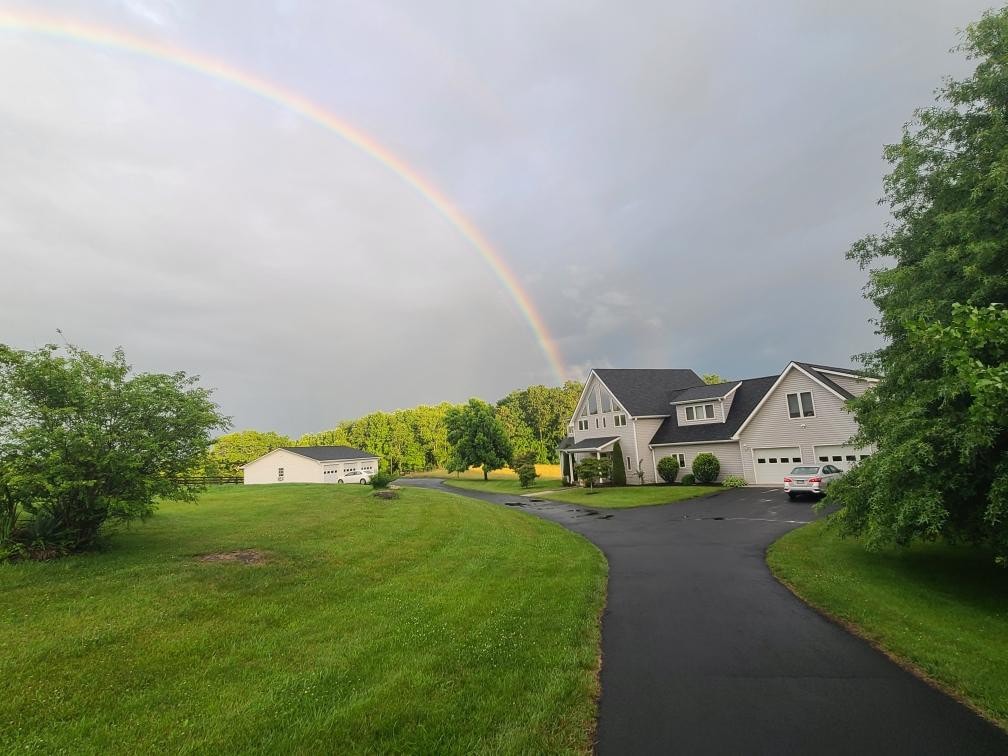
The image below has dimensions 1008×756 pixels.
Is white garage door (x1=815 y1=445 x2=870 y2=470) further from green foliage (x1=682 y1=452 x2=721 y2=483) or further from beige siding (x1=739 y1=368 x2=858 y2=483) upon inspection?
green foliage (x1=682 y1=452 x2=721 y2=483)

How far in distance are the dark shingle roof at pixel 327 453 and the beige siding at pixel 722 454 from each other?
3897 centimetres

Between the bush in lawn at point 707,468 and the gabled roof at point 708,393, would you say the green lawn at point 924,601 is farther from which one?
the gabled roof at point 708,393

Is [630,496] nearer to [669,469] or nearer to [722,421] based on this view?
[669,469]

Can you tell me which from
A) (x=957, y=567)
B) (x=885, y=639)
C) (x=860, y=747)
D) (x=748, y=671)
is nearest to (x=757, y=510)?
(x=957, y=567)

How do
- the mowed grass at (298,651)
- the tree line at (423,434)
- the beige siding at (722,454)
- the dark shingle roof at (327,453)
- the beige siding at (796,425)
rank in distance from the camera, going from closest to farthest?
the mowed grass at (298,651), the beige siding at (796,425), the beige siding at (722,454), the dark shingle roof at (327,453), the tree line at (423,434)

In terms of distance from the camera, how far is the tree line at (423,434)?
7812 centimetres

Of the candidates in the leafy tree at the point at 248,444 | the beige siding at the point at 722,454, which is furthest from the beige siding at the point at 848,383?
the leafy tree at the point at 248,444

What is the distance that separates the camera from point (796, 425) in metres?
29.3

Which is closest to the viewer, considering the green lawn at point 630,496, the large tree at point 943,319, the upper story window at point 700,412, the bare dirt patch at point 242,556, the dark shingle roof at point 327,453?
the large tree at point 943,319

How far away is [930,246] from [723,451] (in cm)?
2488

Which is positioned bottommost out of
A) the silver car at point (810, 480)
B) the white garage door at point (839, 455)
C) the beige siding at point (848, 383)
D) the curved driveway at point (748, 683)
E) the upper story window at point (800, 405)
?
the curved driveway at point (748, 683)

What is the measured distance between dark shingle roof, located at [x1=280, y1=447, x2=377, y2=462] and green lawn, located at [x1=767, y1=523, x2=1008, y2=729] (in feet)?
168

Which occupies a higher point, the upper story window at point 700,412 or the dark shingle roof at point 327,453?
the upper story window at point 700,412

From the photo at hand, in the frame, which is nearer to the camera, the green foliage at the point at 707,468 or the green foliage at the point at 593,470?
the green foliage at the point at 707,468
